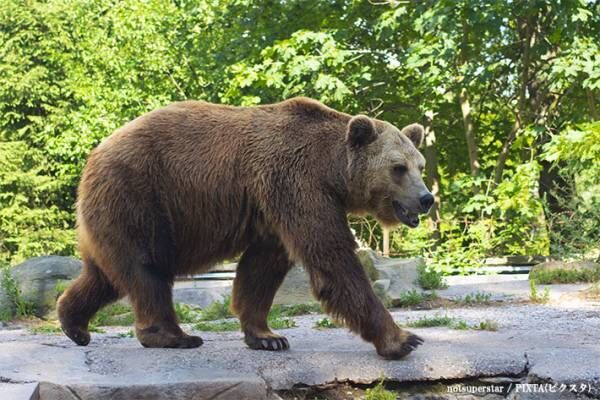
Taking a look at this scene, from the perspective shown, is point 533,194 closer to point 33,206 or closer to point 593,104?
point 593,104

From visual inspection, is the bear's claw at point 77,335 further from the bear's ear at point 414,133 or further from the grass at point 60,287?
the grass at point 60,287

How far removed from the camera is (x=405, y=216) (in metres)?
6.20

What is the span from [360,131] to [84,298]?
7.68 feet

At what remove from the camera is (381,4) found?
17234mm

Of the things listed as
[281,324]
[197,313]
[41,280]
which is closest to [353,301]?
[281,324]

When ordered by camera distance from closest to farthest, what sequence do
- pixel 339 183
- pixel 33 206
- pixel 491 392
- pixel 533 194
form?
pixel 491 392, pixel 339 183, pixel 533 194, pixel 33 206

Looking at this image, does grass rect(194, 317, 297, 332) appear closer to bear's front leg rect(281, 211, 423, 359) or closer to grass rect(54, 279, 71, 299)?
bear's front leg rect(281, 211, 423, 359)

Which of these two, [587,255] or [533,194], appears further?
[533,194]

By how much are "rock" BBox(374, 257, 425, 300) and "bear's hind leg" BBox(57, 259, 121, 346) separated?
475cm

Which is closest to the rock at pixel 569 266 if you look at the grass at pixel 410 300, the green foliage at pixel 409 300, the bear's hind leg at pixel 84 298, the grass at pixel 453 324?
the grass at pixel 410 300

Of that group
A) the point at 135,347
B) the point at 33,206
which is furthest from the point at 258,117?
the point at 33,206

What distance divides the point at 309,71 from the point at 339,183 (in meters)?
9.94

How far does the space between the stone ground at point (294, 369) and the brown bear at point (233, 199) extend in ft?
0.70

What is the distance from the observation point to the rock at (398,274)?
1099cm
